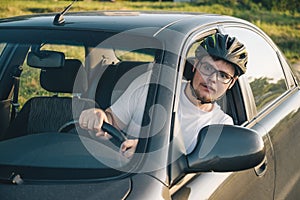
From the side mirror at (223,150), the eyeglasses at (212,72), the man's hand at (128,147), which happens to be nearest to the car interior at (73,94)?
the eyeglasses at (212,72)

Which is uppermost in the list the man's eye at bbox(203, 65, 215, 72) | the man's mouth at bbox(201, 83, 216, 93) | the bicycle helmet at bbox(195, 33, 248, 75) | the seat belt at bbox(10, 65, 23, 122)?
the bicycle helmet at bbox(195, 33, 248, 75)

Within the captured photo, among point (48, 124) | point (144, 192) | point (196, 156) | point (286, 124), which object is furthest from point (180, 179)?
point (286, 124)

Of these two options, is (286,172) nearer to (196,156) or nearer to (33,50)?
(196,156)

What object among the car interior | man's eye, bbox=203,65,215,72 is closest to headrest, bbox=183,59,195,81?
the car interior

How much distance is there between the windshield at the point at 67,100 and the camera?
8.41 ft

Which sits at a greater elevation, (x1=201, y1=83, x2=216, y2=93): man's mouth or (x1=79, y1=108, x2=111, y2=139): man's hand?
(x1=201, y1=83, x2=216, y2=93): man's mouth

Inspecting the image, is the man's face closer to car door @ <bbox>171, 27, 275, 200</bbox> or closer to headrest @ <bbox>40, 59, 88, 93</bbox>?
car door @ <bbox>171, 27, 275, 200</bbox>

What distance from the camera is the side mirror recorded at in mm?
2516

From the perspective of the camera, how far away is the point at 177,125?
269 cm

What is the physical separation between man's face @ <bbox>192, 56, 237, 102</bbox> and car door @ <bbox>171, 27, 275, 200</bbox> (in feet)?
0.54

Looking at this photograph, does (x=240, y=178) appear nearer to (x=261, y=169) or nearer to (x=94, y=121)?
(x=261, y=169)

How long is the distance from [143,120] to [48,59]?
0.90m

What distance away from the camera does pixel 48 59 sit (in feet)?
11.1

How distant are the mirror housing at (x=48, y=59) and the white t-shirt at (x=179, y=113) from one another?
1.66ft
